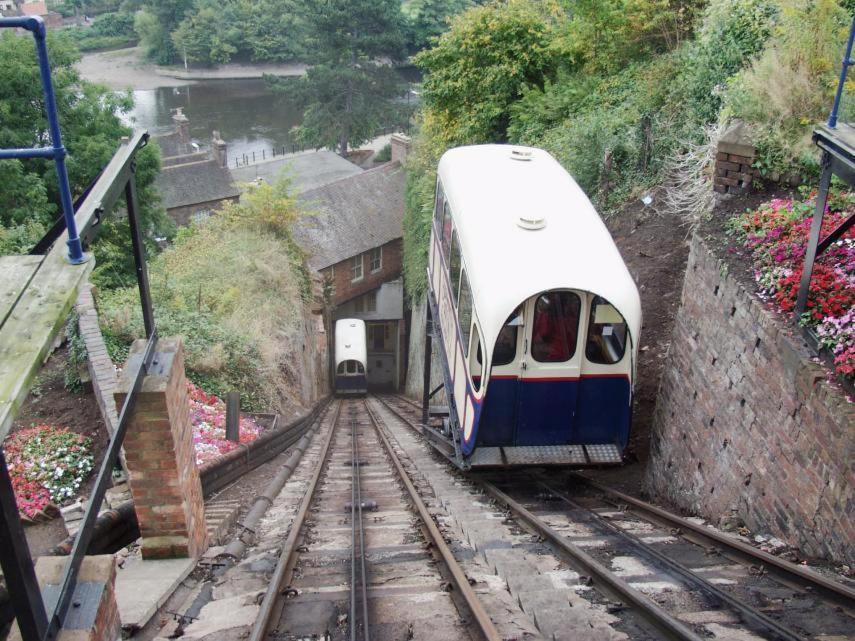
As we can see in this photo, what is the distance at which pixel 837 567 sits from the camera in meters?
4.70

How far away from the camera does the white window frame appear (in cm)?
2691

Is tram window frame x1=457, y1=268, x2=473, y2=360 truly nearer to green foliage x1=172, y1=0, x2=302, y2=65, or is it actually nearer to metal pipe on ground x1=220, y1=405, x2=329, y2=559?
metal pipe on ground x1=220, y1=405, x2=329, y2=559

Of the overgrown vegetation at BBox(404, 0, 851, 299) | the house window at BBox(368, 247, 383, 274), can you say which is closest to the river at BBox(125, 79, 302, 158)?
the house window at BBox(368, 247, 383, 274)

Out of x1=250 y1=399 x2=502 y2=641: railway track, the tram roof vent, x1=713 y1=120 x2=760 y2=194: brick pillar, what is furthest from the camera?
x1=713 y1=120 x2=760 y2=194: brick pillar

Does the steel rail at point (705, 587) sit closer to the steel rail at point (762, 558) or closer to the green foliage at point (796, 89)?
the steel rail at point (762, 558)

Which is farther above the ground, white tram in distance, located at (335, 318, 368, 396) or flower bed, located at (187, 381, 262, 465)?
flower bed, located at (187, 381, 262, 465)

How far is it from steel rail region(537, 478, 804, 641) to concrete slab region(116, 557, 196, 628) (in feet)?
11.8

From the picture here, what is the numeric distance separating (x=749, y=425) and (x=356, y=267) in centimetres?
2207

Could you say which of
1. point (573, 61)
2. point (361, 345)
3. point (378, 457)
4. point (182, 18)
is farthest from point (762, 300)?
point (182, 18)

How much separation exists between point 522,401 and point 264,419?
18.3 feet

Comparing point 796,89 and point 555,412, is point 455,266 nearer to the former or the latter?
point 555,412

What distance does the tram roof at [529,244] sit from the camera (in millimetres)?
6879

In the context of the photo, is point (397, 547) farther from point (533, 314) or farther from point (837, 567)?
point (837, 567)

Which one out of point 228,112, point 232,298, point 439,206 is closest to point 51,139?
point 439,206
